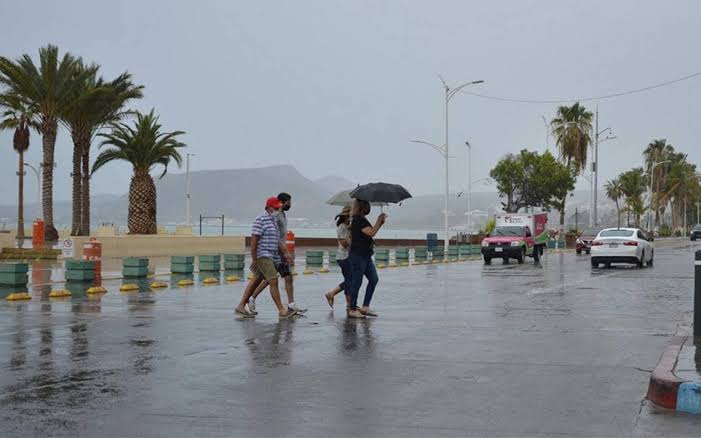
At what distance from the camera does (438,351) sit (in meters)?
10.6

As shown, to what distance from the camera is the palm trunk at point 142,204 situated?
4459 centimetres

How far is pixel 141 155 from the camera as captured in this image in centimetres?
4456

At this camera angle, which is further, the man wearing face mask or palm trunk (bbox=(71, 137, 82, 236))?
palm trunk (bbox=(71, 137, 82, 236))

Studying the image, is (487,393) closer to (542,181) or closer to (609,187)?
(542,181)

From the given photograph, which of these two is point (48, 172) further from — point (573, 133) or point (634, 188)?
point (634, 188)

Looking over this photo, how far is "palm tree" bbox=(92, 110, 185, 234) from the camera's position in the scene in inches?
1748

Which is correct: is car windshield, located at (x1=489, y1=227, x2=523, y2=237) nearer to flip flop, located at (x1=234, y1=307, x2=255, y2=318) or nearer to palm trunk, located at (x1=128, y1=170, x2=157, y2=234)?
palm trunk, located at (x1=128, y1=170, x2=157, y2=234)

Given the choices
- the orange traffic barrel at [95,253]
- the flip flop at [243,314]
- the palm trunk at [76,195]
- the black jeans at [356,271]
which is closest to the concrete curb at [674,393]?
the black jeans at [356,271]

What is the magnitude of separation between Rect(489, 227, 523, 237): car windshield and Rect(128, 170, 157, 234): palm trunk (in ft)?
54.0

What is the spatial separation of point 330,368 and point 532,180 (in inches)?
2961

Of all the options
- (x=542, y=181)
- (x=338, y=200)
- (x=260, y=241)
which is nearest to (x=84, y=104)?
(x=338, y=200)

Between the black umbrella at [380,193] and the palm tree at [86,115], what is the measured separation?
90.9 feet

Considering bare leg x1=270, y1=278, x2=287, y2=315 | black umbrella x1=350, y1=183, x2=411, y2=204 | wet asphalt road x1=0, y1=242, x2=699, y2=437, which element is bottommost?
wet asphalt road x1=0, y1=242, x2=699, y2=437

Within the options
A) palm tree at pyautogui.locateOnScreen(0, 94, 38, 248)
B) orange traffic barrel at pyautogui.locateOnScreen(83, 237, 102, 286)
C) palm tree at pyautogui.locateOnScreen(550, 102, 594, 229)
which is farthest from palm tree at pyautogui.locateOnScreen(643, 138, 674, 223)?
orange traffic barrel at pyautogui.locateOnScreen(83, 237, 102, 286)
